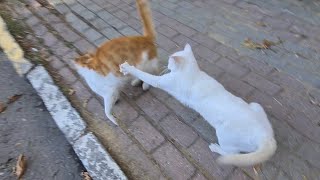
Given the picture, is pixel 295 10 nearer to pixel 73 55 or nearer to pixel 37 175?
pixel 73 55

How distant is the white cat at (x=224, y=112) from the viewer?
2.30 metres

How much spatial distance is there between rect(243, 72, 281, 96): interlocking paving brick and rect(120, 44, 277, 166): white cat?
74 centimetres

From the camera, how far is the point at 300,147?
9.23ft

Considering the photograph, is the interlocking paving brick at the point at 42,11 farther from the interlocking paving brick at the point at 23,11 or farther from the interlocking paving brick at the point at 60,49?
the interlocking paving brick at the point at 60,49

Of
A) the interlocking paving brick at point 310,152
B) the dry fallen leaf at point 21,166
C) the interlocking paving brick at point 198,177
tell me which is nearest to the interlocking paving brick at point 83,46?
the dry fallen leaf at point 21,166

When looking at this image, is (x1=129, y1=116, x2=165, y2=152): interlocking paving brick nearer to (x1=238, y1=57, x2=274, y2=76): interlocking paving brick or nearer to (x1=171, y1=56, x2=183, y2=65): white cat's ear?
(x1=171, y1=56, x2=183, y2=65): white cat's ear

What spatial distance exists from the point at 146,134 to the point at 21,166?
3.76 feet

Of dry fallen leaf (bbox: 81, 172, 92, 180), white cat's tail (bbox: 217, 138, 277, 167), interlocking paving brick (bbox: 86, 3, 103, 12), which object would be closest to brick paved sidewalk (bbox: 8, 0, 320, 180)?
interlocking paving brick (bbox: 86, 3, 103, 12)

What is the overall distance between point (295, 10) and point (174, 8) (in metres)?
1.55

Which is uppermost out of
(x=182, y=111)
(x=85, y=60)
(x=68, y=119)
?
(x=85, y=60)

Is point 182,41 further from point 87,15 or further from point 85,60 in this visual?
point 87,15

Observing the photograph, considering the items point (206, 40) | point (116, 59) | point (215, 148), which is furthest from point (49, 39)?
point (215, 148)

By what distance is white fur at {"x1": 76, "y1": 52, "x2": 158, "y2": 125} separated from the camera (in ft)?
10.0

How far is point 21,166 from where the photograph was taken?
3061 mm
